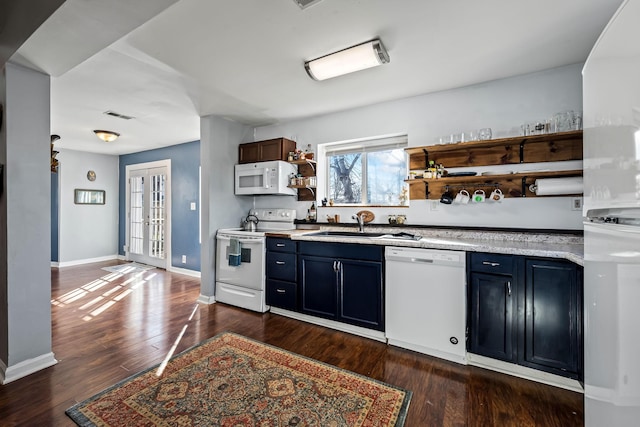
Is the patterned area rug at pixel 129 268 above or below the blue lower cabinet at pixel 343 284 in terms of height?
below

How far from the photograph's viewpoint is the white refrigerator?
531mm

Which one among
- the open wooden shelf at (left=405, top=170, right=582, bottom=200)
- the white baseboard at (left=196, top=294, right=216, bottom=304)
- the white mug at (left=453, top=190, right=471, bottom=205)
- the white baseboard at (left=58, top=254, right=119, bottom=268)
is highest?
the open wooden shelf at (left=405, top=170, right=582, bottom=200)

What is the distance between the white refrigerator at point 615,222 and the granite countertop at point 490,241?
1207 millimetres

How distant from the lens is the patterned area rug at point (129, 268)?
5.15m

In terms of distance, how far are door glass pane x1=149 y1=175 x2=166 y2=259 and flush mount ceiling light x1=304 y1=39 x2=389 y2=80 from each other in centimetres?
433

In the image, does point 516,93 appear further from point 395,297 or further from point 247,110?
point 247,110

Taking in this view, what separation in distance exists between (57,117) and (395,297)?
476 centimetres

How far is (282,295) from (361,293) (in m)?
0.96

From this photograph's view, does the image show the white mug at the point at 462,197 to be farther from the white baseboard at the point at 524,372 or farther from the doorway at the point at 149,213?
the doorway at the point at 149,213

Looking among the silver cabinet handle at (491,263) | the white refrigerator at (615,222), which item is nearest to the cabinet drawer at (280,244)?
the silver cabinet handle at (491,263)

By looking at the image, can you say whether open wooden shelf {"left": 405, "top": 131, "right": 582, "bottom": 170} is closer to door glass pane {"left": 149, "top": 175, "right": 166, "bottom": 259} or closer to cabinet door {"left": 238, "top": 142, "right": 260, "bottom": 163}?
cabinet door {"left": 238, "top": 142, "right": 260, "bottom": 163}

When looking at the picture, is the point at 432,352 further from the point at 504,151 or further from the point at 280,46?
the point at 280,46

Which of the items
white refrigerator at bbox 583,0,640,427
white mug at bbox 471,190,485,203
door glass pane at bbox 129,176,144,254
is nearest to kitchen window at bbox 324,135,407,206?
white mug at bbox 471,190,485,203

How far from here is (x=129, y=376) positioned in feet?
6.39
